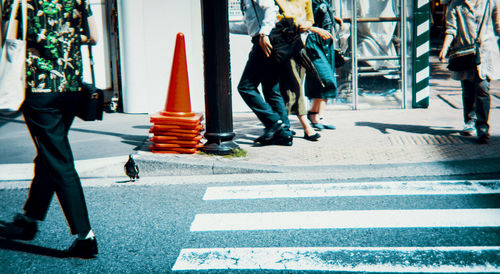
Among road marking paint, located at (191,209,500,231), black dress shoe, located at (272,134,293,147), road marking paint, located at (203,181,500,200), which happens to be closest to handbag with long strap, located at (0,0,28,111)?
road marking paint, located at (191,209,500,231)

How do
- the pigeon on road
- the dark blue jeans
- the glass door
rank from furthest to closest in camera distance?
the glass door < the dark blue jeans < the pigeon on road

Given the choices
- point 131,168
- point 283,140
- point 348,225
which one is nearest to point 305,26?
point 283,140

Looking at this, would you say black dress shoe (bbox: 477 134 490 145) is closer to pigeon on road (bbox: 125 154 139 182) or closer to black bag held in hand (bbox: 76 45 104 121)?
pigeon on road (bbox: 125 154 139 182)

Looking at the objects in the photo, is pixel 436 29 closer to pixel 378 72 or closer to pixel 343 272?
pixel 378 72

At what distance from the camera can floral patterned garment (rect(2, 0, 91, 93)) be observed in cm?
326

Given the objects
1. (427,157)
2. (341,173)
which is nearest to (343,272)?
(341,173)

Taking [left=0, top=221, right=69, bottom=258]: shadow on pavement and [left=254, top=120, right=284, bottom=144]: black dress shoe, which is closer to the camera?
[left=0, top=221, right=69, bottom=258]: shadow on pavement

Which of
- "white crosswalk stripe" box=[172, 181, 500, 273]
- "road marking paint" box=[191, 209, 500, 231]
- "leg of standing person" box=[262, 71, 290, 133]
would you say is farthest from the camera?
"leg of standing person" box=[262, 71, 290, 133]

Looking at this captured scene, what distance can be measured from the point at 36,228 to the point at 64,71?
43.9 inches

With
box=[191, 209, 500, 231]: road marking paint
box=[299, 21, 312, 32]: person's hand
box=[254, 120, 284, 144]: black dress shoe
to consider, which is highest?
box=[299, 21, 312, 32]: person's hand

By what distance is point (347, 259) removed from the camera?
129 inches

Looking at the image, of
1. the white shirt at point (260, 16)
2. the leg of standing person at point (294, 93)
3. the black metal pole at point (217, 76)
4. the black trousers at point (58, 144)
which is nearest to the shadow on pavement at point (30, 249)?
the black trousers at point (58, 144)

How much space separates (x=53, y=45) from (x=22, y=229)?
1.25 meters

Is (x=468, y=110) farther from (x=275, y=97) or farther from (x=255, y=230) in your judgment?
(x=255, y=230)
